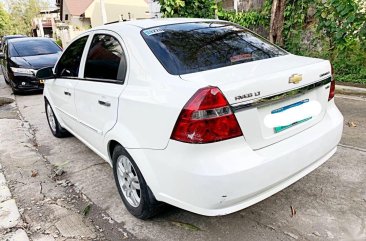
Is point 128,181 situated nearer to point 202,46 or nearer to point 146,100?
point 146,100

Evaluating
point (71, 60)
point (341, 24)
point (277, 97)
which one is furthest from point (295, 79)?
point (341, 24)

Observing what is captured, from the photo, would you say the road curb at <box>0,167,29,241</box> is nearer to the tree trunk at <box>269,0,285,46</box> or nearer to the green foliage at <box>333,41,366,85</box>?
the green foliage at <box>333,41,366,85</box>

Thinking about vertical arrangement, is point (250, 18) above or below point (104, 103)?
above

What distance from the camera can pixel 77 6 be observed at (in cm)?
3712

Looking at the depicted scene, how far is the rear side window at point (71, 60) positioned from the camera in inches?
147

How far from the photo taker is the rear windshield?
251cm

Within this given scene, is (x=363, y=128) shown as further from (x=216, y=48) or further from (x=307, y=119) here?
(x=216, y=48)

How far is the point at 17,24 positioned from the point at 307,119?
56.6 meters

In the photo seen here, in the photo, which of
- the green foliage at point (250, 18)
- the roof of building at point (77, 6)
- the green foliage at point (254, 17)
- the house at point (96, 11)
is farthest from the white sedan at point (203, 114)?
the roof of building at point (77, 6)

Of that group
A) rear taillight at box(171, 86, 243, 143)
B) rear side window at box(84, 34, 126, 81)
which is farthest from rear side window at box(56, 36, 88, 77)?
rear taillight at box(171, 86, 243, 143)

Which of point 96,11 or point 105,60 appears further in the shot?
point 96,11

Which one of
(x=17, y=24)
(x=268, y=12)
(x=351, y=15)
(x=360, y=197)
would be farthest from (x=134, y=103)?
(x=17, y=24)

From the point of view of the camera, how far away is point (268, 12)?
8359 mm

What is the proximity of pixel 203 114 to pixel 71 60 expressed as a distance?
2.57 m
